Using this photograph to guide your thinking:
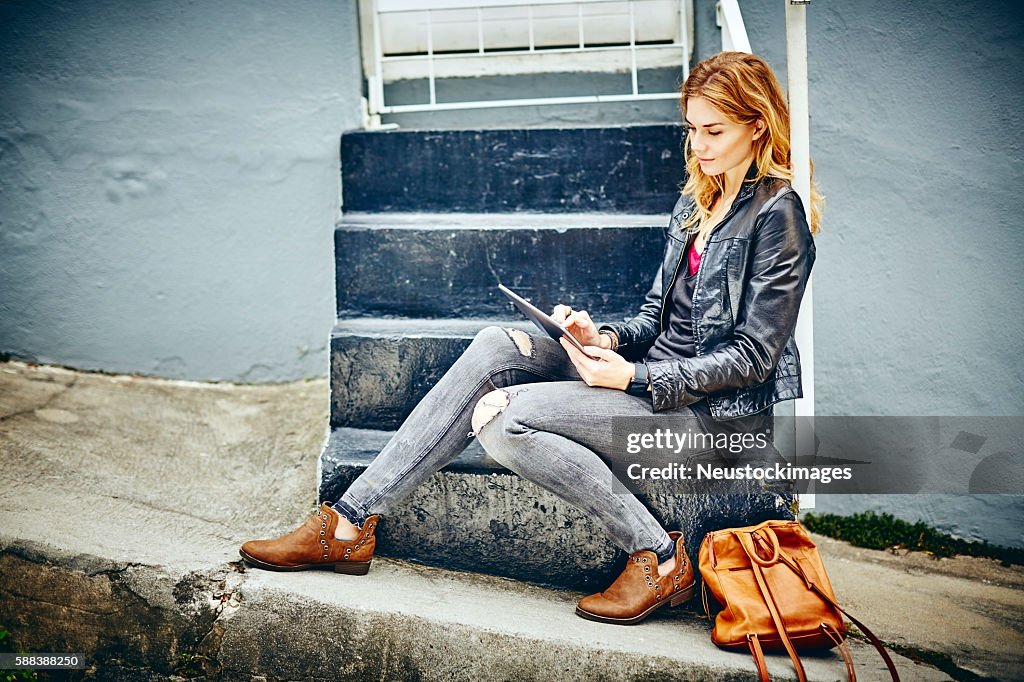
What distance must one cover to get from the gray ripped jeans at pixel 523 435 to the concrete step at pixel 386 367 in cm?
44

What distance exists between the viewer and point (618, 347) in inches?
120

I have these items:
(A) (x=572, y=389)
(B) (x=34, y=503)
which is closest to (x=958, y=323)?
(A) (x=572, y=389)

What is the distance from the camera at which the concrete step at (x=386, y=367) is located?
3.35m

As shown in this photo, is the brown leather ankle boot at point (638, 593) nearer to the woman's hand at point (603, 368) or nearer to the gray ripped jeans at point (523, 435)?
the gray ripped jeans at point (523, 435)

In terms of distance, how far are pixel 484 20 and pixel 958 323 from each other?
8.07 ft

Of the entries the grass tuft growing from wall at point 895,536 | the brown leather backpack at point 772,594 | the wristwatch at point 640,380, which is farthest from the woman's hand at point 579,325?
the grass tuft growing from wall at point 895,536

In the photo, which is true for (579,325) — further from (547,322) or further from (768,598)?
(768,598)

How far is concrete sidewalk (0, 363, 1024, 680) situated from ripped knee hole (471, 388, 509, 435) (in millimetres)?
569

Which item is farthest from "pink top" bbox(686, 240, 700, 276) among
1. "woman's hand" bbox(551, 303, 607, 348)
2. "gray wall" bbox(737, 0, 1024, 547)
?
"gray wall" bbox(737, 0, 1024, 547)

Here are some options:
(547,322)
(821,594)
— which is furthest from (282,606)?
(821,594)

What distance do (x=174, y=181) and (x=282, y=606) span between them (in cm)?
232

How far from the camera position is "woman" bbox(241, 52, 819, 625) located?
8.63 ft

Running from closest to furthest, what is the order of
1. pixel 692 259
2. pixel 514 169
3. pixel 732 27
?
pixel 692 259 < pixel 732 27 < pixel 514 169

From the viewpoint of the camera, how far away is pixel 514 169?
372 cm
